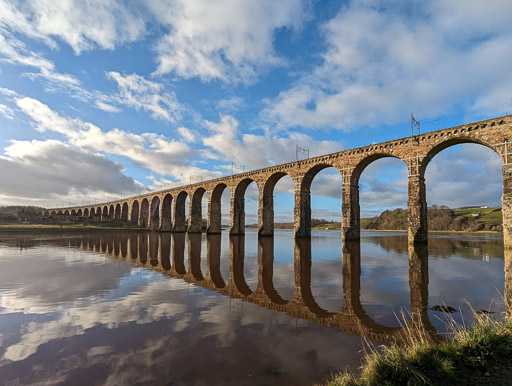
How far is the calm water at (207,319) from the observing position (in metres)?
3.40

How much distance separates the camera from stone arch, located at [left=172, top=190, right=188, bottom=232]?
52875 mm

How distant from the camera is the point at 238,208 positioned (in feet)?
→ 131

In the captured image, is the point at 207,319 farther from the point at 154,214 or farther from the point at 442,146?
the point at 154,214

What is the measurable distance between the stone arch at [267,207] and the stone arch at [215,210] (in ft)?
33.6

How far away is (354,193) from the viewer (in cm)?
2722

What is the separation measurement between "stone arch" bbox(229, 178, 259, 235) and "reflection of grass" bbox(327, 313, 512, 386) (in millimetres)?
35552

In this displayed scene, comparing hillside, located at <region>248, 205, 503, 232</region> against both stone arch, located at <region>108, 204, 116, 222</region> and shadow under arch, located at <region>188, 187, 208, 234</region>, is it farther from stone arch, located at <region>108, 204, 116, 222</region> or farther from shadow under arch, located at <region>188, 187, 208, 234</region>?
stone arch, located at <region>108, 204, 116, 222</region>

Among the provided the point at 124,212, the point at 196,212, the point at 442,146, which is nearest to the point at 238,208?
the point at 196,212

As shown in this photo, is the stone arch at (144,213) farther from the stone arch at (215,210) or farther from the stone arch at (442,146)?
the stone arch at (442,146)

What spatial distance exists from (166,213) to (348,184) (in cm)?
4311

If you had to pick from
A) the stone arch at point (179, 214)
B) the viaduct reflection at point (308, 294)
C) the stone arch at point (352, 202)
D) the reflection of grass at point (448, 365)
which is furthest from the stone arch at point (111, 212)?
the reflection of grass at point (448, 365)

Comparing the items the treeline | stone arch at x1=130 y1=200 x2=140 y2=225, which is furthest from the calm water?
stone arch at x1=130 y1=200 x2=140 y2=225

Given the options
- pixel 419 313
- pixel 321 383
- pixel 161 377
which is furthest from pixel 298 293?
pixel 161 377

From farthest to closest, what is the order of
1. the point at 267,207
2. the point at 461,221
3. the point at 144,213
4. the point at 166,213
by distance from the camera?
the point at 144,213 < the point at 461,221 < the point at 166,213 < the point at 267,207
